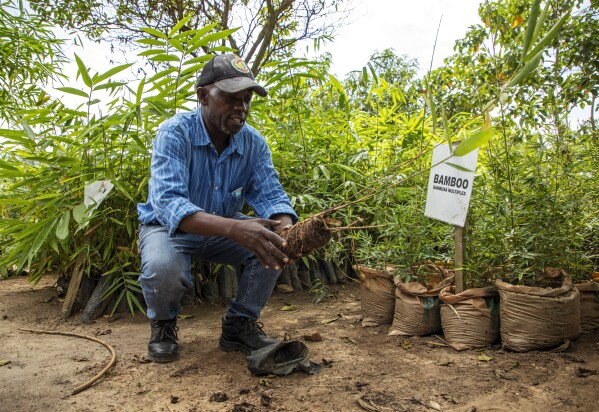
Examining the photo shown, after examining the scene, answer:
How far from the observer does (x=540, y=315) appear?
1.96 metres

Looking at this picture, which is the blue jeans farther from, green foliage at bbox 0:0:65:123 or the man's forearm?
green foliage at bbox 0:0:65:123

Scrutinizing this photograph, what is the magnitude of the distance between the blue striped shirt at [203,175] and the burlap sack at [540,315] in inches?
39.8

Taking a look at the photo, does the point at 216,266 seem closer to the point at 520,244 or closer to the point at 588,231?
the point at 520,244

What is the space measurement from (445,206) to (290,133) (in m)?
1.32

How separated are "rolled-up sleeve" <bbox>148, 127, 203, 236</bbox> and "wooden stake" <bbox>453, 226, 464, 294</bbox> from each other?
3.79 feet

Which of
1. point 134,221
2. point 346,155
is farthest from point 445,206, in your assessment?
point 134,221

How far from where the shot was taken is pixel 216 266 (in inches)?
119

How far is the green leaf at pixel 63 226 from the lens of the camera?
2.51 metres

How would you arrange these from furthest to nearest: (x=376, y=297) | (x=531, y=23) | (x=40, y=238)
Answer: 1. (x=40, y=238)
2. (x=376, y=297)
3. (x=531, y=23)

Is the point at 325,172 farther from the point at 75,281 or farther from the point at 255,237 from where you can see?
the point at 75,281

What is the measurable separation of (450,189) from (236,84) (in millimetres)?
1062

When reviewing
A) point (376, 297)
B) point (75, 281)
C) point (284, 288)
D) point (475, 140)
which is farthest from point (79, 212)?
point (475, 140)

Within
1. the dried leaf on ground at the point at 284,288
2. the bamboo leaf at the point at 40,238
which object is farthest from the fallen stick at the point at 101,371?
the dried leaf on ground at the point at 284,288

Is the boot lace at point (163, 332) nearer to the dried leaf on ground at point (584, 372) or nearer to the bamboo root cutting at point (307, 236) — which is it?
the bamboo root cutting at point (307, 236)
